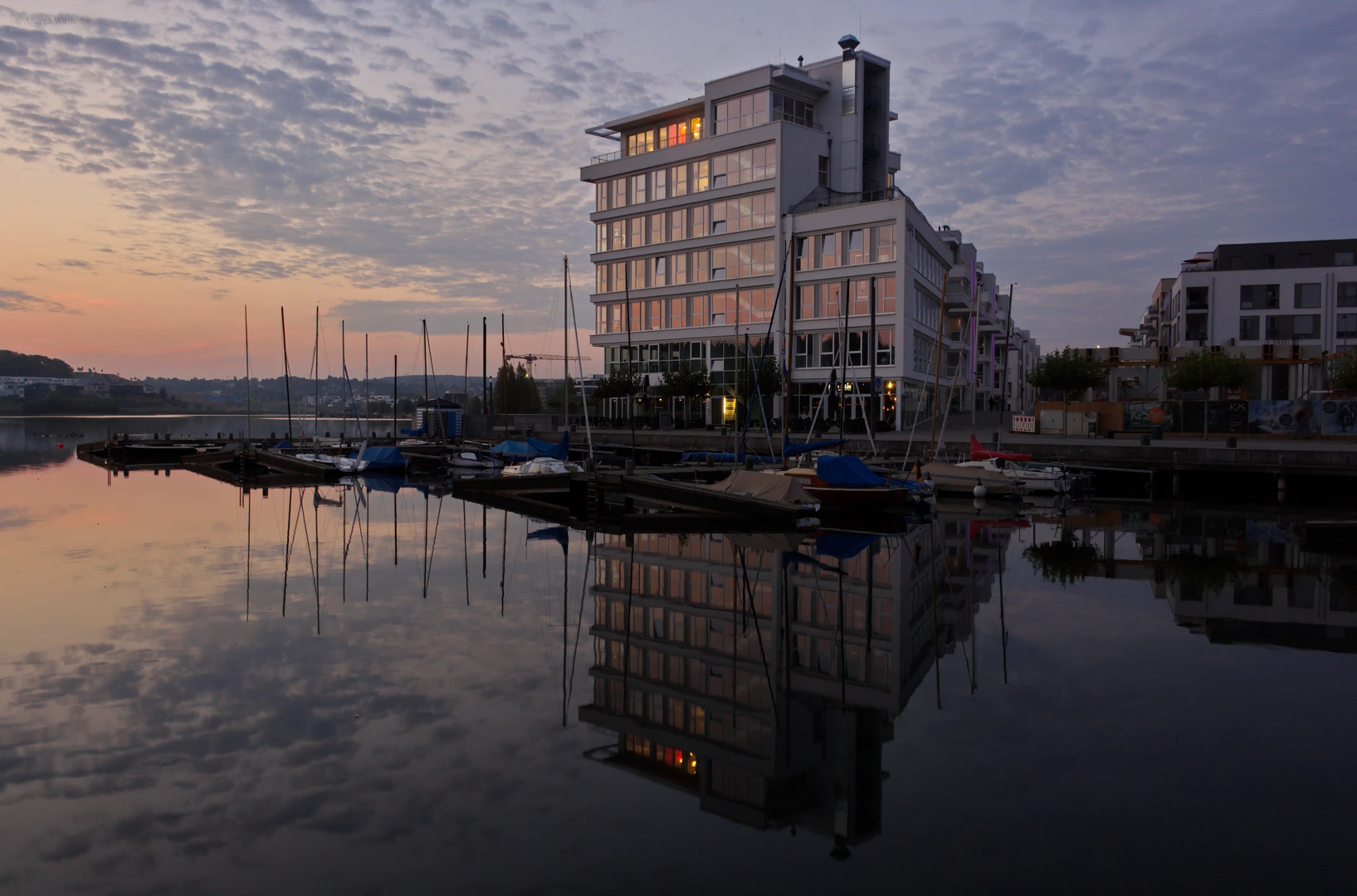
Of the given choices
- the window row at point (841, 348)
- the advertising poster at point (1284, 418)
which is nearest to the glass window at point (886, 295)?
the window row at point (841, 348)

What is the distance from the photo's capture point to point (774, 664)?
12422mm

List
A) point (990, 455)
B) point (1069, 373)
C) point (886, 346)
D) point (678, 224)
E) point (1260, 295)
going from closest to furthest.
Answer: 1. point (990, 455)
2. point (886, 346)
3. point (1069, 373)
4. point (678, 224)
5. point (1260, 295)

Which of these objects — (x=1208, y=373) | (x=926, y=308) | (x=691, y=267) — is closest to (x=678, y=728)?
(x=691, y=267)

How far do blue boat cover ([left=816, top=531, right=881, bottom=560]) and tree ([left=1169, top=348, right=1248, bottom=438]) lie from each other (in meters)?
41.0

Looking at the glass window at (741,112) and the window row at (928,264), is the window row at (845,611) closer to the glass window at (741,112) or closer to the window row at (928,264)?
the window row at (928,264)

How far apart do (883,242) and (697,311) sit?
1413cm

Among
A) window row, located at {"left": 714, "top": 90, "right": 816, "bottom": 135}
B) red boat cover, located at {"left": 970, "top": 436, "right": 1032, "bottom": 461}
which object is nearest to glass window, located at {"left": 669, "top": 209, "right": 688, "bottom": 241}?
window row, located at {"left": 714, "top": 90, "right": 816, "bottom": 135}

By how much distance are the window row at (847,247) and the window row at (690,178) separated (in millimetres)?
5463

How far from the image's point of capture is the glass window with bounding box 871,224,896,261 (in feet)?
186

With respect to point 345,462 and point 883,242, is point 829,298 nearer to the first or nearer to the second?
point 883,242

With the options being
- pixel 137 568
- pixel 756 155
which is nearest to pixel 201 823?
pixel 137 568

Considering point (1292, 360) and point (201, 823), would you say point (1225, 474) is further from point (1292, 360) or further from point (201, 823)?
point (201, 823)

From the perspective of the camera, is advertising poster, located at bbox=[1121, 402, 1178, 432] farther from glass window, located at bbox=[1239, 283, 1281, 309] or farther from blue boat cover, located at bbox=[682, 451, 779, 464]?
glass window, located at bbox=[1239, 283, 1281, 309]

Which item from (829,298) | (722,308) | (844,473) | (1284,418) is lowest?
(844,473)
